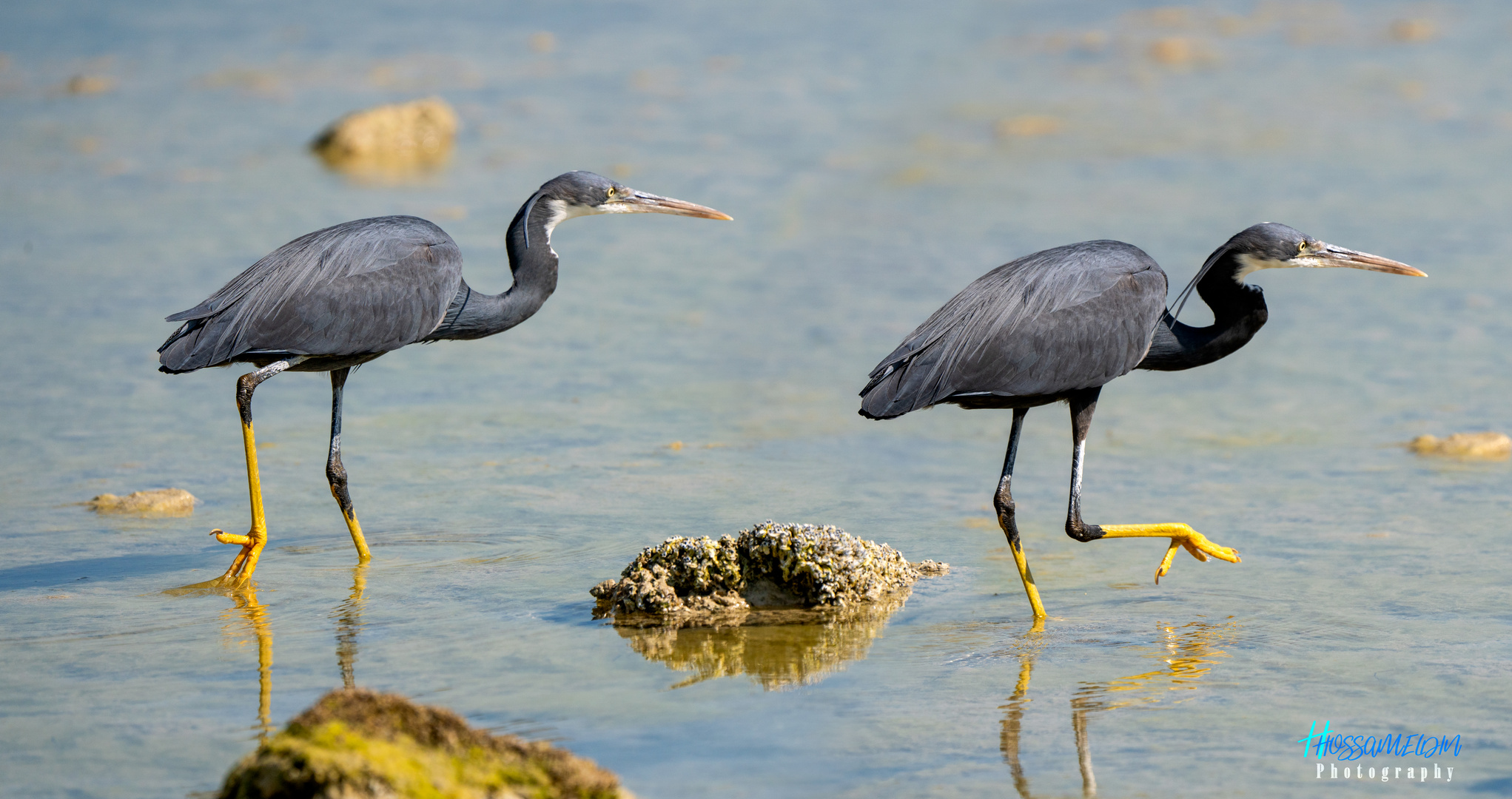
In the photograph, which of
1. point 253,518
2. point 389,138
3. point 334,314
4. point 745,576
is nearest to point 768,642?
point 745,576

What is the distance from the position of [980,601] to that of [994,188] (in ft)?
34.3

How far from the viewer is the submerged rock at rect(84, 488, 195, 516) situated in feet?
28.8

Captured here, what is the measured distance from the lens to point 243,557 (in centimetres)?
779

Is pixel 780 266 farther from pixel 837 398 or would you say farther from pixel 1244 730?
pixel 1244 730

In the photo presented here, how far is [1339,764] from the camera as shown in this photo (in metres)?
5.63

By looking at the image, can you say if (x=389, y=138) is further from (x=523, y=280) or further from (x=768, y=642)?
(x=768, y=642)

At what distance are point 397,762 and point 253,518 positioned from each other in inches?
143

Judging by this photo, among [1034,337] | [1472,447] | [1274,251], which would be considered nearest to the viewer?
[1034,337]

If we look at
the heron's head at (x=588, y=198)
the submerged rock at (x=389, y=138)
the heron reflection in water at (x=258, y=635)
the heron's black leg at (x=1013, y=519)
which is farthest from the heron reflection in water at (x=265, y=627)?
Answer: the submerged rock at (x=389, y=138)

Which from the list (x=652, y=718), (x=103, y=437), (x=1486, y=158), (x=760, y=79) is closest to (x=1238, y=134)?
(x=1486, y=158)

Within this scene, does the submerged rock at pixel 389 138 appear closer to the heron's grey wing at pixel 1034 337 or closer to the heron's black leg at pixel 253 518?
the heron's black leg at pixel 253 518

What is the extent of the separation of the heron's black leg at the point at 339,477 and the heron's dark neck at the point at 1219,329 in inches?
158

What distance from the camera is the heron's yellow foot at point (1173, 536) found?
299 inches

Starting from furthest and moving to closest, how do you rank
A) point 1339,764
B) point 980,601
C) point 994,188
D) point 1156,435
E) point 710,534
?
point 994,188 < point 1156,435 < point 710,534 < point 980,601 < point 1339,764
